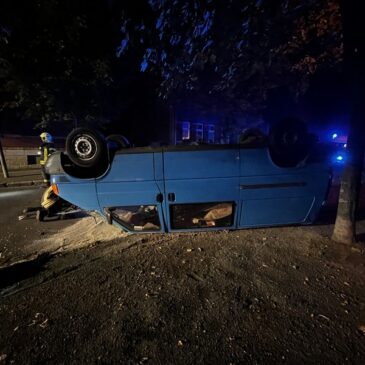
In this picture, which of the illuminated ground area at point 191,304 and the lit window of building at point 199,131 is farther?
the lit window of building at point 199,131

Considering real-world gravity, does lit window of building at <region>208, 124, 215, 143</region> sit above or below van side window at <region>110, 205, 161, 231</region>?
above

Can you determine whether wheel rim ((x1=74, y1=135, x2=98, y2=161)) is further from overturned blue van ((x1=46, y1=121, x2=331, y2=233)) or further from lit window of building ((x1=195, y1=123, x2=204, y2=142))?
lit window of building ((x1=195, y1=123, x2=204, y2=142))

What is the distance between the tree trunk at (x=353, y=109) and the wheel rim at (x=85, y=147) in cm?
422

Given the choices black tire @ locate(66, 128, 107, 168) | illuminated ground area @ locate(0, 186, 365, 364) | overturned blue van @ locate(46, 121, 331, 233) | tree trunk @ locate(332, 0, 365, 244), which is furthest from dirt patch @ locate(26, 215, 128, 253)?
tree trunk @ locate(332, 0, 365, 244)

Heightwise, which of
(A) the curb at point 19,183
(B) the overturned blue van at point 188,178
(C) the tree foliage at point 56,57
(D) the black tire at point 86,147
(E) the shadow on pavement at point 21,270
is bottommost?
(E) the shadow on pavement at point 21,270

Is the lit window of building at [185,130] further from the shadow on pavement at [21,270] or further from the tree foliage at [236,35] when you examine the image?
the shadow on pavement at [21,270]

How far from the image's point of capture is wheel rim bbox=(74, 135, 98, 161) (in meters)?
3.74

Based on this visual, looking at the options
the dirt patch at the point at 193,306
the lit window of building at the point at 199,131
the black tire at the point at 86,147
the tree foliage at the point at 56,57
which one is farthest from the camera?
the lit window of building at the point at 199,131

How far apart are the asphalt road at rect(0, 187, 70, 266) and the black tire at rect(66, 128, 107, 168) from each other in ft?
7.47

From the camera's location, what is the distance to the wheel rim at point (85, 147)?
3742mm

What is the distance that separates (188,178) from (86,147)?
1748mm

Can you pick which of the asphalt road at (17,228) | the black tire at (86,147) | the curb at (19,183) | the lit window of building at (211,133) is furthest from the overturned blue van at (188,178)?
the lit window of building at (211,133)

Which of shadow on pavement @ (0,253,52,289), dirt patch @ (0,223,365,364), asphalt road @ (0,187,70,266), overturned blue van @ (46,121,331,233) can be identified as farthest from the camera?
asphalt road @ (0,187,70,266)

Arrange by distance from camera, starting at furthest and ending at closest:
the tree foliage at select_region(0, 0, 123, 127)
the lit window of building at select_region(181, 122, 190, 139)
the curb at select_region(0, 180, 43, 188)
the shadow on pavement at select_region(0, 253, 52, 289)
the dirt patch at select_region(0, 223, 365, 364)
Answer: the lit window of building at select_region(181, 122, 190, 139) < the curb at select_region(0, 180, 43, 188) < the tree foliage at select_region(0, 0, 123, 127) < the shadow on pavement at select_region(0, 253, 52, 289) < the dirt patch at select_region(0, 223, 365, 364)
